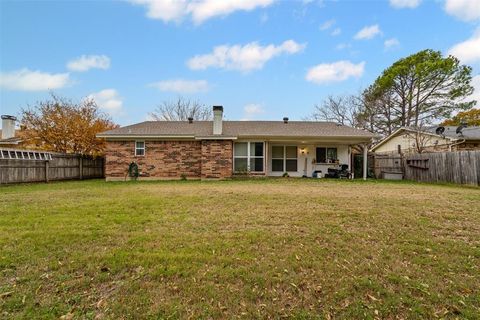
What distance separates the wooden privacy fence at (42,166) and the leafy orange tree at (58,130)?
4.03 feet

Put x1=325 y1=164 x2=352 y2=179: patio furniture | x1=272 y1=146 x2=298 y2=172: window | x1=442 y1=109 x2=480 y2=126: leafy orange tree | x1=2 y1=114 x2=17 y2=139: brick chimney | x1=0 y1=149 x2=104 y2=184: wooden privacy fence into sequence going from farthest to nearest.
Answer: x1=442 y1=109 x2=480 y2=126: leafy orange tree < x1=2 y1=114 x2=17 y2=139: brick chimney < x1=272 y1=146 x2=298 y2=172: window < x1=325 y1=164 x2=352 y2=179: patio furniture < x1=0 y1=149 x2=104 y2=184: wooden privacy fence

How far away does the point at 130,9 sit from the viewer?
13133 millimetres

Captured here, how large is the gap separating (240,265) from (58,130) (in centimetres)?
1917

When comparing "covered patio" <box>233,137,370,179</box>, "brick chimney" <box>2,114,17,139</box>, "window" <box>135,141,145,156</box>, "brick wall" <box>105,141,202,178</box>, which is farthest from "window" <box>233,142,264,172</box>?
"brick chimney" <box>2,114,17,139</box>

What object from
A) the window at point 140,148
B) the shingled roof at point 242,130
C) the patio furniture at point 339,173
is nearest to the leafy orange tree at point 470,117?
the shingled roof at point 242,130

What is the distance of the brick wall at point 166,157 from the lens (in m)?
14.8

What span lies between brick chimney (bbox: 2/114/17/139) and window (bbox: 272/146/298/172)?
784 inches

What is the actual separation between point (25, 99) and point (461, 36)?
29.7 m

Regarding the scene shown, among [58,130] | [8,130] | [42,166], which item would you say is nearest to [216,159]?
[42,166]

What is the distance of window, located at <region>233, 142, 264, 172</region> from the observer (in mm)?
15500

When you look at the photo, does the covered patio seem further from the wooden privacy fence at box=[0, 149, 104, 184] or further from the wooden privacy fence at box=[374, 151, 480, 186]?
the wooden privacy fence at box=[0, 149, 104, 184]

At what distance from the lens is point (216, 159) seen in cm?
1473

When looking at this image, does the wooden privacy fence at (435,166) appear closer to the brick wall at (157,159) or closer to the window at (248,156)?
the window at (248,156)

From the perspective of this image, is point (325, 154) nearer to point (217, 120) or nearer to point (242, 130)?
point (242, 130)
